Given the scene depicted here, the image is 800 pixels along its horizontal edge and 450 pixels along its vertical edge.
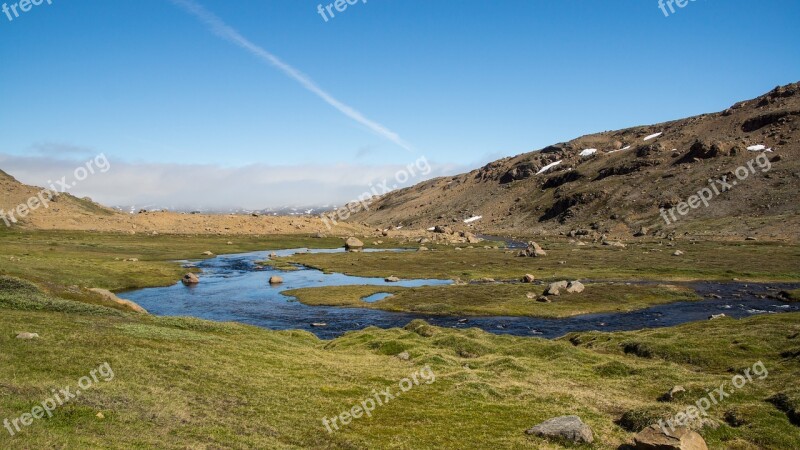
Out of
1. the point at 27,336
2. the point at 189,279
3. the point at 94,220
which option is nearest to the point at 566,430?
the point at 27,336

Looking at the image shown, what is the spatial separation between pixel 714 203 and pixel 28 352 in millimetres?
183111

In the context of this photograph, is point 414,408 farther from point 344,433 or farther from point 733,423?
point 733,423

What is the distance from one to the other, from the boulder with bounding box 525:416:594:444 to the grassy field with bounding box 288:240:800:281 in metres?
68.1

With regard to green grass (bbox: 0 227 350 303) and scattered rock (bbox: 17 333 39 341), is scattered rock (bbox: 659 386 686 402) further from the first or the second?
green grass (bbox: 0 227 350 303)

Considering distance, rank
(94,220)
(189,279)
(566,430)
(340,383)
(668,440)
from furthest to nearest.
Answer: (94,220), (189,279), (340,383), (566,430), (668,440)

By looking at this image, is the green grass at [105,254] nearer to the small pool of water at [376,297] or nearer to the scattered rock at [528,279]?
the small pool of water at [376,297]

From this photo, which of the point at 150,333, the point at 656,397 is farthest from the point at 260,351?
the point at 656,397

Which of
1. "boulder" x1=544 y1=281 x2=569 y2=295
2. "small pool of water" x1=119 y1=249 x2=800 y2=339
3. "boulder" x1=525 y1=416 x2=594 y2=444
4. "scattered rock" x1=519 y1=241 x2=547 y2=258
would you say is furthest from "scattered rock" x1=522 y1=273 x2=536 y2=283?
"boulder" x1=525 y1=416 x2=594 y2=444

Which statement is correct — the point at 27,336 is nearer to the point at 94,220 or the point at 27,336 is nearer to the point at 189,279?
the point at 189,279

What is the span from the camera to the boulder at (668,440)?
18047 mm

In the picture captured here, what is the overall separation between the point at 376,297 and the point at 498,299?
59.5 ft

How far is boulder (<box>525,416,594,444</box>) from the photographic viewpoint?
2120 centimetres

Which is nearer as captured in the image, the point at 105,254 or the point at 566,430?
the point at 566,430

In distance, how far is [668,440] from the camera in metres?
18.4
